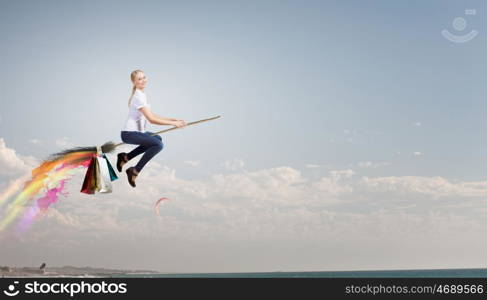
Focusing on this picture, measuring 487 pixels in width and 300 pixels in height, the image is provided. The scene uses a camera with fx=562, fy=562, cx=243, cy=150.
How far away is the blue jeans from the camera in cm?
1034

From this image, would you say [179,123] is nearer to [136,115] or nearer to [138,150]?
[136,115]

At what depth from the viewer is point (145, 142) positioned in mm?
10352

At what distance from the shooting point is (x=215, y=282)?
14.2 meters

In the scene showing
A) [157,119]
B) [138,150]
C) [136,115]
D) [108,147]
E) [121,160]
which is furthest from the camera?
[108,147]

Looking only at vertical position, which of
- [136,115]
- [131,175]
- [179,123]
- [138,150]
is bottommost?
[131,175]

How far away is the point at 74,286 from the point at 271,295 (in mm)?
4967

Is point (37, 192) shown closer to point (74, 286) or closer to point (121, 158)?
point (121, 158)

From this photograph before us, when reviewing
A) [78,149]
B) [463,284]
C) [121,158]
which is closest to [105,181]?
[121,158]

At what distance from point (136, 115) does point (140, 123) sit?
0.54 ft

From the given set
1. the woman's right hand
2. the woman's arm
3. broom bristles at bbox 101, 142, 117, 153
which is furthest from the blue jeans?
broom bristles at bbox 101, 142, 117, 153

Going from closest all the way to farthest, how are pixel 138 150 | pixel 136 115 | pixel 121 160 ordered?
pixel 136 115 < pixel 138 150 < pixel 121 160

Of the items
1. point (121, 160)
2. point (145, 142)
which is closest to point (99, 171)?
point (121, 160)

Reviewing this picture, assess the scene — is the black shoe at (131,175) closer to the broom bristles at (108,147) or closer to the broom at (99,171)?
the broom at (99,171)

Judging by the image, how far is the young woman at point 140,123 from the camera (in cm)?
1030
